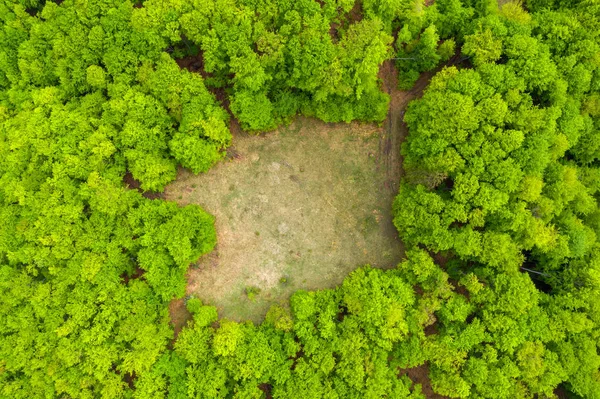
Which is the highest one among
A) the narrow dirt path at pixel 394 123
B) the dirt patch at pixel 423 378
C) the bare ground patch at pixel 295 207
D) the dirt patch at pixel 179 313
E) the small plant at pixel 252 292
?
the narrow dirt path at pixel 394 123

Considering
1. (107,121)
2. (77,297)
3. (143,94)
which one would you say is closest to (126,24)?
(143,94)

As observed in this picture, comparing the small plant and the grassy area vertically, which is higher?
the grassy area

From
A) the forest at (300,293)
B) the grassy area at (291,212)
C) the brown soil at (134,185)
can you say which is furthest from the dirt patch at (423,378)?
the brown soil at (134,185)

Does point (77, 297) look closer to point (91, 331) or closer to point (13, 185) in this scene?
point (91, 331)

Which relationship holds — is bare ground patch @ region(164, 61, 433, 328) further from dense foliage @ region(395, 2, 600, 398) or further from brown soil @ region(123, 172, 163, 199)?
dense foliage @ region(395, 2, 600, 398)

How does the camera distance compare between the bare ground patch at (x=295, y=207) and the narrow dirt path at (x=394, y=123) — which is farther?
the narrow dirt path at (x=394, y=123)

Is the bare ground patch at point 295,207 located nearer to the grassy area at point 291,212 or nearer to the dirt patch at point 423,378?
the grassy area at point 291,212

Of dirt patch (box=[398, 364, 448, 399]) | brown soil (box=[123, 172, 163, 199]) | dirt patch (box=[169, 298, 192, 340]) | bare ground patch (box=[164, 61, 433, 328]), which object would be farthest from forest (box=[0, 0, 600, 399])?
bare ground patch (box=[164, 61, 433, 328])

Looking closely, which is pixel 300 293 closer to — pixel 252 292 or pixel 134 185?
pixel 252 292
